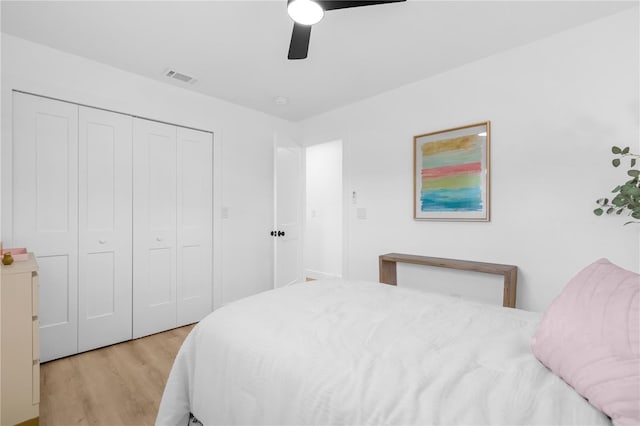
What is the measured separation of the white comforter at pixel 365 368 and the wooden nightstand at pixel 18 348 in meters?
0.83

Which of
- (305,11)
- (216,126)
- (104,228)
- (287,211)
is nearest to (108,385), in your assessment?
(104,228)

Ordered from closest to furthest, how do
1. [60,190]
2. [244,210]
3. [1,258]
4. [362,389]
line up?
[362,389]
[1,258]
[60,190]
[244,210]

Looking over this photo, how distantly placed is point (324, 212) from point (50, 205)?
3448 mm

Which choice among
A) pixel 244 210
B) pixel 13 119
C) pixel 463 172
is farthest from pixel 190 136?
pixel 463 172

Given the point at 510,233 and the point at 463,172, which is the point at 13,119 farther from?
the point at 510,233

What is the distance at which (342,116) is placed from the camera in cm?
375

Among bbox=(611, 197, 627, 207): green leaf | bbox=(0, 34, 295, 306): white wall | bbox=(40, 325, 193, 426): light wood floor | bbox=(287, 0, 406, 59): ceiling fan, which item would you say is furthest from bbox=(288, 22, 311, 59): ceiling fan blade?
bbox=(40, 325, 193, 426): light wood floor

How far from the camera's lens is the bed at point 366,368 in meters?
0.82

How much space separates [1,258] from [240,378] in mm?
1641

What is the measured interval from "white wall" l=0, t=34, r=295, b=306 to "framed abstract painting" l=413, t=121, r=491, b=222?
6.15ft

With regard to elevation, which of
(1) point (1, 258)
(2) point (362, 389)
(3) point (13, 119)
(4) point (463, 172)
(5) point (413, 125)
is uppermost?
(5) point (413, 125)

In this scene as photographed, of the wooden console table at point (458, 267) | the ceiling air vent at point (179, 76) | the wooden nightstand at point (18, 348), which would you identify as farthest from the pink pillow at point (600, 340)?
the ceiling air vent at point (179, 76)

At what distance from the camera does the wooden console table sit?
2.32 m

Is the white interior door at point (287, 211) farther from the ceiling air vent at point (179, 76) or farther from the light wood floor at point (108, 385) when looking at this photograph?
the light wood floor at point (108, 385)
